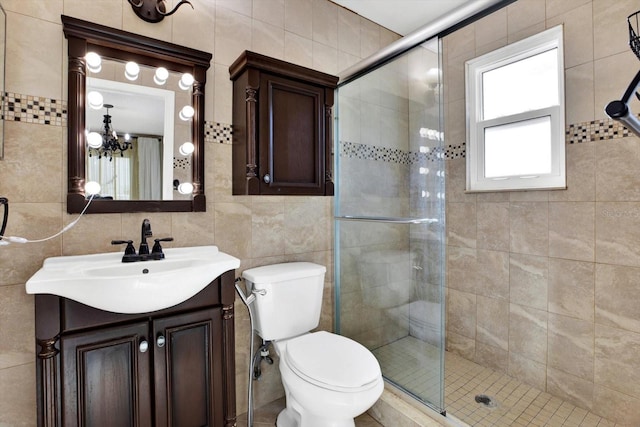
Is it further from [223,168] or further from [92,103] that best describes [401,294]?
[92,103]

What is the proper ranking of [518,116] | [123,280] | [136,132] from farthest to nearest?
1. [518,116]
2. [136,132]
3. [123,280]

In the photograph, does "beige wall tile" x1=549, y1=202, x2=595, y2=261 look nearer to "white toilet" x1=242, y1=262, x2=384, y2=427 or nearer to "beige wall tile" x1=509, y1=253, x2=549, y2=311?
"beige wall tile" x1=509, y1=253, x2=549, y2=311

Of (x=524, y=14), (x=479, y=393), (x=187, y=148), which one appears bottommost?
(x=479, y=393)

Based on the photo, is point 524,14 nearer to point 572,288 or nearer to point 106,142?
point 572,288

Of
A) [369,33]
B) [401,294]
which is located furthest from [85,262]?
[369,33]

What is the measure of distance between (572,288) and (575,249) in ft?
0.74

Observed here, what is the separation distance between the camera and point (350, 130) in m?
2.17

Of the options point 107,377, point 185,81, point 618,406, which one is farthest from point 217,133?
point 618,406

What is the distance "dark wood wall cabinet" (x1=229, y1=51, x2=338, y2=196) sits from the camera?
1.67 meters

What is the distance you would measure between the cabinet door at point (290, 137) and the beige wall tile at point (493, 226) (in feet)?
4.05

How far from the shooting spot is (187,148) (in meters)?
1.67

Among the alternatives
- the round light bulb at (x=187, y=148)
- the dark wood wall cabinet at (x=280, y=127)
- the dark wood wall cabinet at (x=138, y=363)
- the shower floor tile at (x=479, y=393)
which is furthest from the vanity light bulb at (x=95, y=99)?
the shower floor tile at (x=479, y=393)

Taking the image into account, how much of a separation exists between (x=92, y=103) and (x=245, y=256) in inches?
40.1

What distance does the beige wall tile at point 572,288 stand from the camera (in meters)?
1.83
